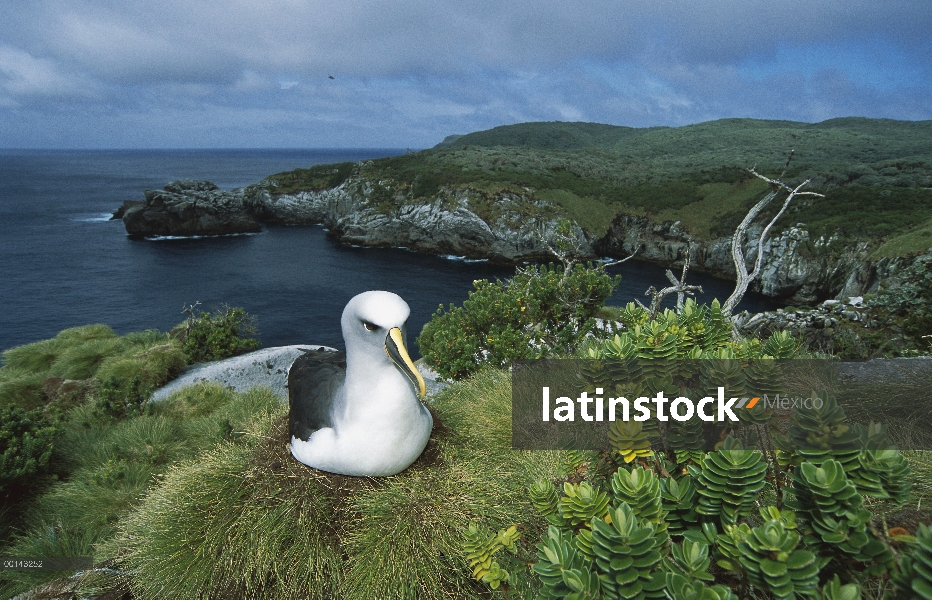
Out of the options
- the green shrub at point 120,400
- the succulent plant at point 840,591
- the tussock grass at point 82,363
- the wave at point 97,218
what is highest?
the succulent plant at point 840,591

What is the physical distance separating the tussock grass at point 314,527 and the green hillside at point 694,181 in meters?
36.6

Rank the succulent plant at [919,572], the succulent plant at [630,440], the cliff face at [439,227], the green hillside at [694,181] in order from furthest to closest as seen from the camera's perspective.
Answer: the cliff face at [439,227] < the green hillside at [694,181] < the succulent plant at [630,440] < the succulent plant at [919,572]

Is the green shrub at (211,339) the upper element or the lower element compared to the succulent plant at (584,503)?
lower

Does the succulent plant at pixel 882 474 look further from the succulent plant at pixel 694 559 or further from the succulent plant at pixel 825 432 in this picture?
the succulent plant at pixel 694 559

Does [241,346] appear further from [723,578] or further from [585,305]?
[723,578]

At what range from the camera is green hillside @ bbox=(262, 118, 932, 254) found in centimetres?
4428

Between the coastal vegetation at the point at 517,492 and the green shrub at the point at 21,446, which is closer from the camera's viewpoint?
the coastal vegetation at the point at 517,492

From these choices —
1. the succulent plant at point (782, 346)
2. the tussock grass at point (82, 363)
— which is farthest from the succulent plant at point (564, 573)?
the tussock grass at point (82, 363)

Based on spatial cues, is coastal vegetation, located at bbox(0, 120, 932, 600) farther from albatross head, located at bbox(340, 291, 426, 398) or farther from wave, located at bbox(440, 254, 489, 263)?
wave, located at bbox(440, 254, 489, 263)

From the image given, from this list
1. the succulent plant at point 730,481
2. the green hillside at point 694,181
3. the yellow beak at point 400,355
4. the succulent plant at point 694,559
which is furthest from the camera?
the green hillside at point 694,181

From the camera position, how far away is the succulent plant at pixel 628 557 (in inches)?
68.2

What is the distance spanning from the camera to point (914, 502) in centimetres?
363

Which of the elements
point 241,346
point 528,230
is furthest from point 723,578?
point 528,230

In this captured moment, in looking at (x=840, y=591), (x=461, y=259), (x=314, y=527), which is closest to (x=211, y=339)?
(x=314, y=527)
